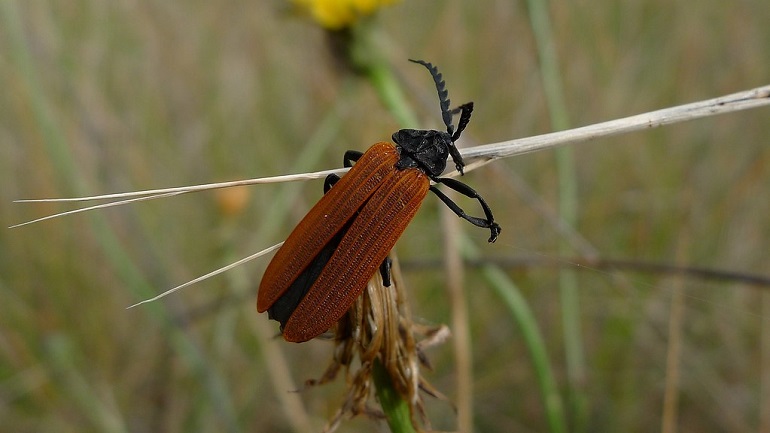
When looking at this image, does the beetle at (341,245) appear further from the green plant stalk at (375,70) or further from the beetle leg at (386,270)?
the green plant stalk at (375,70)

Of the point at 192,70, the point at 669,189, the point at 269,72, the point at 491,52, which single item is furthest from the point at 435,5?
the point at 669,189

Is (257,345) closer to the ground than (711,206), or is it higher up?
closer to the ground

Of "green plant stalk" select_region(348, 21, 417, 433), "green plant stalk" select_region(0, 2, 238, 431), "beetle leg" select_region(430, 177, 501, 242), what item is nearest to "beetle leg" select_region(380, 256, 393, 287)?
"beetle leg" select_region(430, 177, 501, 242)

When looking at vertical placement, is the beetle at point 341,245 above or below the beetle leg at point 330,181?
below

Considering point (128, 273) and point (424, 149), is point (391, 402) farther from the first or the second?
point (128, 273)

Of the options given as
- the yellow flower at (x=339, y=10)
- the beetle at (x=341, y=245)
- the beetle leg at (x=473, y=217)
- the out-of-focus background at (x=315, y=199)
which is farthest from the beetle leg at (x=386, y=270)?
the yellow flower at (x=339, y=10)

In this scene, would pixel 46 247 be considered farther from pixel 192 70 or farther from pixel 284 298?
pixel 284 298
